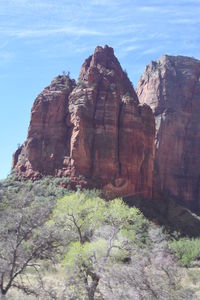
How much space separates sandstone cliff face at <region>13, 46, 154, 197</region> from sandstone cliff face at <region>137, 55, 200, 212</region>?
2892 cm

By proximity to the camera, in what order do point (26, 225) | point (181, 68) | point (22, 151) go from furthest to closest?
point (181, 68)
point (22, 151)
point (26, 225)

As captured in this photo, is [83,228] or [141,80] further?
[141,80]

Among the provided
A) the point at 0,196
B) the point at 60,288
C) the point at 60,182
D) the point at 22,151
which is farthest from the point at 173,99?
the point at 60,288

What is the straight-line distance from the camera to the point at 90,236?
84.7ft

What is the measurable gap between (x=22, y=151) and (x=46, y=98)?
34.1ft

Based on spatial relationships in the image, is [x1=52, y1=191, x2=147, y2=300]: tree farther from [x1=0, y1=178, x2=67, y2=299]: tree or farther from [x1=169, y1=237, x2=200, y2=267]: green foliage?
[x1=169, y1=237, x2=200, y2=267]: green foliage

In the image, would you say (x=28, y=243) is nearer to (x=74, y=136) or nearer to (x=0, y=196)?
(x=0, y=196)

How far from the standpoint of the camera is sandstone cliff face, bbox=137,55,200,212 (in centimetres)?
10044

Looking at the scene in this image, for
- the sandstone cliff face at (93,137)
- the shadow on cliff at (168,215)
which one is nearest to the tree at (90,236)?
the sandstone cliff face at (93,137)

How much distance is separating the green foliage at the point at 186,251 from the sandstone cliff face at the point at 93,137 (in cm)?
1277

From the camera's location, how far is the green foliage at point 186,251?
46.9m

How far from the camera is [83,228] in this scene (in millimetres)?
25656

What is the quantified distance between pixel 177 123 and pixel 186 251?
59.0 m

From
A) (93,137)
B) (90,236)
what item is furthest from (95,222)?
(93,137)
